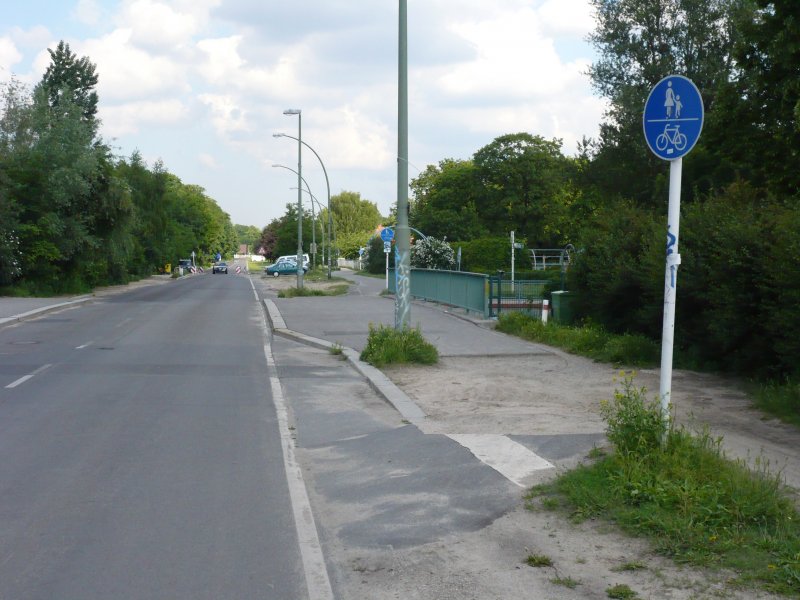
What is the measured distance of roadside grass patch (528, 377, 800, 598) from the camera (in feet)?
16.7

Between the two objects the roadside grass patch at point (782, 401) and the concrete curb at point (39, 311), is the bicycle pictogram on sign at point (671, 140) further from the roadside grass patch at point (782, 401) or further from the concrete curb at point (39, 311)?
the concrete curb at point (39, 311)

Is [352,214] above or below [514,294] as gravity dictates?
above

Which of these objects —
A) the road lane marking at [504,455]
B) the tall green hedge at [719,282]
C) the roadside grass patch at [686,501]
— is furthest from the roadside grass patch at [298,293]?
the roadside grass patch at [686,501]

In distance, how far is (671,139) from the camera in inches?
278

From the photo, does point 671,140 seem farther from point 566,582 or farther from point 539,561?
point 566,582

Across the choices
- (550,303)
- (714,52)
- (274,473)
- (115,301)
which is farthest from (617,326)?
(115,301)

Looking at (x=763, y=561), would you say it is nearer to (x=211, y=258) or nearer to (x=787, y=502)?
(x=787, y=502)

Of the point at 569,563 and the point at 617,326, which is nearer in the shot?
the point at 569,563

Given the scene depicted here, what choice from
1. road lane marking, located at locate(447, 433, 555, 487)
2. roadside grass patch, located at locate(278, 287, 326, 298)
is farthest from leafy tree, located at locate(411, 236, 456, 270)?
road lane marking, located at locate(447, 433, 555, 487)

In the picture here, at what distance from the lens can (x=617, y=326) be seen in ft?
59.5

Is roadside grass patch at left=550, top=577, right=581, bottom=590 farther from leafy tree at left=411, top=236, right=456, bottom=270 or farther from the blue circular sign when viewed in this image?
leafy tree at left=411, top=236, right=456, bottom=270

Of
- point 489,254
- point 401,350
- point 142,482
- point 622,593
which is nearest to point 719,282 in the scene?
point 401,350

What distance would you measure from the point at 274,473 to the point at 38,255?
3487 cm

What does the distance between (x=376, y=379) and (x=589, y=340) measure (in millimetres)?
5036
